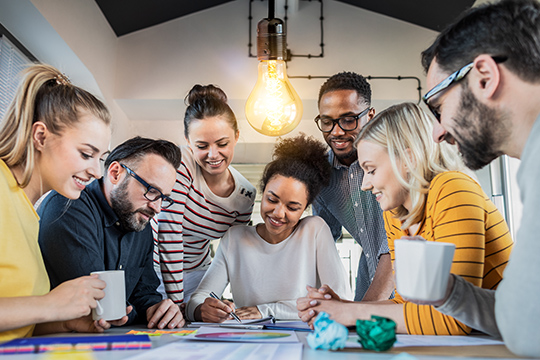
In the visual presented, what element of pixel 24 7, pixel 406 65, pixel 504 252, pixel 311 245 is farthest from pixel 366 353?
pixel 406 65

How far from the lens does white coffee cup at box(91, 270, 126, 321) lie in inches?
41.7

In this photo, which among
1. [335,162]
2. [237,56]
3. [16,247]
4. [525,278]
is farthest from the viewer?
[237,56]

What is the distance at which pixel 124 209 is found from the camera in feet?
5.00

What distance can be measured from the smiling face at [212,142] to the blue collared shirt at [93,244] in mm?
412

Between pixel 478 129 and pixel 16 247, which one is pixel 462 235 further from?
pixel 16 247

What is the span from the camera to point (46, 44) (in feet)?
9.29

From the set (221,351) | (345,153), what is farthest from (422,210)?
(345,153)

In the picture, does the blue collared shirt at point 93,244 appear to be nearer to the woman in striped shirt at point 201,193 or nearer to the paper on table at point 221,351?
the woman in striped shirt at point 201,193

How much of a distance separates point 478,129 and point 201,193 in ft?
4.37

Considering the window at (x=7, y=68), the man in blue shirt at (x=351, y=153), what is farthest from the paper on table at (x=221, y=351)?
the window at (x=7, y=68)

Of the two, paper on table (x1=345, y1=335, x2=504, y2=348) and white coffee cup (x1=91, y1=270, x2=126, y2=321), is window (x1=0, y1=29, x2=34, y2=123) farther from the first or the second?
paper on table (x1=345, y1=335, x2=504, y2=348)

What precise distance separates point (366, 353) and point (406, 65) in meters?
3.48

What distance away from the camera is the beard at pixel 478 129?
87 centimetres

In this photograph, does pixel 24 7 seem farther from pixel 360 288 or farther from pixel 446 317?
pixel 446 317
